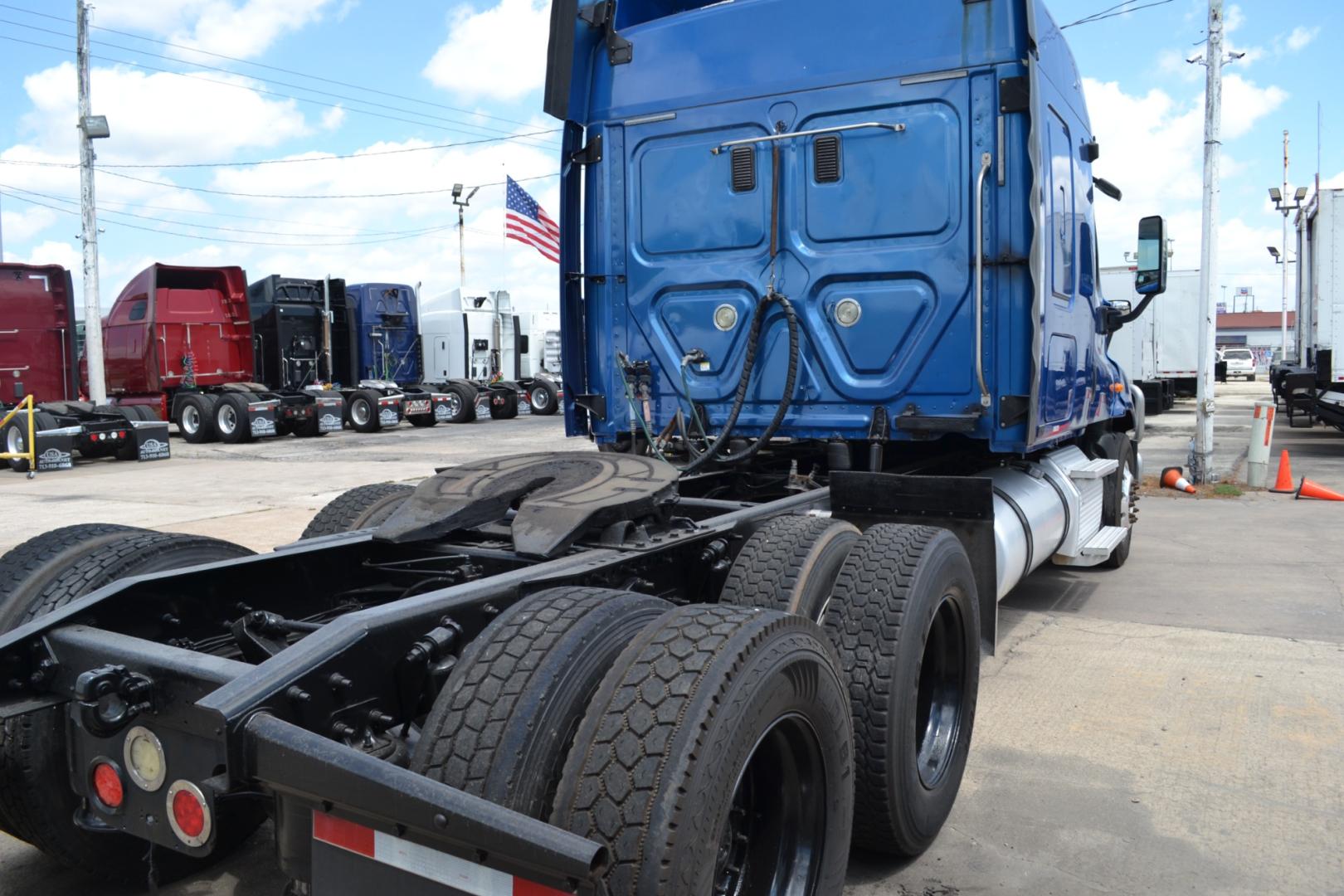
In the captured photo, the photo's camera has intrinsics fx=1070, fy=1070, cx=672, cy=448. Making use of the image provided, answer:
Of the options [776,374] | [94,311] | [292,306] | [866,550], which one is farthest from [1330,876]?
[292,306]

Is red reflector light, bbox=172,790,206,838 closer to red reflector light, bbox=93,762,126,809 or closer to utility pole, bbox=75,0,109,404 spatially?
red reflector light, bbox=93,762,126,809

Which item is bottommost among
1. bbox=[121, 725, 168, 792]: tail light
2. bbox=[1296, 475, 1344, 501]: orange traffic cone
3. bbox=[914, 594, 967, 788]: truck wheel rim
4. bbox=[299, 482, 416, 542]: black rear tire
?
bbox=[1296, 475, 1344, 501]: orange traffic cone

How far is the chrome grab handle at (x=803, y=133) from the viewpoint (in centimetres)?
482

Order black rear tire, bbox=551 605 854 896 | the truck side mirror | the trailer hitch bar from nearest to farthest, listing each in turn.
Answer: the trailer hitch bar → black rear tire, bbox=551 605 854 896 → the truck side mirror

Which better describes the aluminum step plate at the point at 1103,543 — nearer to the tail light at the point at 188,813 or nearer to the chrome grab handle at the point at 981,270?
the chrome grab handle at the point at 981,270

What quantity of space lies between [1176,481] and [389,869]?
12062mm

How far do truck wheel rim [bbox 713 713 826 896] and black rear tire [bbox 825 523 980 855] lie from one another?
0.58m

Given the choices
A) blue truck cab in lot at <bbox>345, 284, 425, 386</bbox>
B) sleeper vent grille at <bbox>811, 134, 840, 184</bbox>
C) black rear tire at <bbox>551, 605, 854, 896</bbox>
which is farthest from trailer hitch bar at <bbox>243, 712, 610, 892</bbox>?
blue truck cab in lot at <bbox>345, 284, 425, 386</bbox>

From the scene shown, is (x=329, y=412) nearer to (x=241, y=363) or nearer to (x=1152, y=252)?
(x=241, y=363)

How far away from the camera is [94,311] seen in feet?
63.8

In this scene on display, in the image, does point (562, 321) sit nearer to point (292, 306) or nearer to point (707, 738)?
point (707, 738)

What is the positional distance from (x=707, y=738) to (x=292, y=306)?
23.5 m

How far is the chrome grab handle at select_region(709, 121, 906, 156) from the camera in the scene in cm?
482

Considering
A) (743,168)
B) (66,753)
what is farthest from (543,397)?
Result: (66,753)
